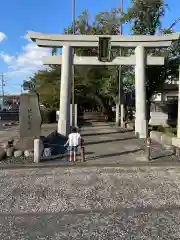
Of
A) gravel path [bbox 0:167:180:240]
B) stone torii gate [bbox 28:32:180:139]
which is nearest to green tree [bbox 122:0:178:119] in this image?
stone torii gate [bbox 28:32:180:139]

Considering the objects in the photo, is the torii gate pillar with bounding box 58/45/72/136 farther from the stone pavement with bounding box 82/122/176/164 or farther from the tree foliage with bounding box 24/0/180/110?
the tree foliage with bounding box 24/0/180/110

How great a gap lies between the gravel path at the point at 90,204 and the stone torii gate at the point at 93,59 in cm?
1008

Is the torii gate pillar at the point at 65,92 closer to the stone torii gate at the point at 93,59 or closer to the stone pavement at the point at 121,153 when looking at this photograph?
the stone torii gate at the point at 93,59

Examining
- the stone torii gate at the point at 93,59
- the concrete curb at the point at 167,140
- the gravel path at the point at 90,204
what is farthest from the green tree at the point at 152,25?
the gravel path at the point at 90,204

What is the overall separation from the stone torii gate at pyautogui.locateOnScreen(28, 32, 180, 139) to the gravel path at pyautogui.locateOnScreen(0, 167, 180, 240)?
1008cm

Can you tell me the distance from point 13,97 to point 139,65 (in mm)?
138302

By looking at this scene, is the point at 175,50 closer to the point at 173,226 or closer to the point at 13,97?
the point at 173,226

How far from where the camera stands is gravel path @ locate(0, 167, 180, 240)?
5.43 metres

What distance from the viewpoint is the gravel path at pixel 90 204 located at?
17.8ft

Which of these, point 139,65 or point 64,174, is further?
point 139,65

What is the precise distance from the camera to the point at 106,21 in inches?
1330

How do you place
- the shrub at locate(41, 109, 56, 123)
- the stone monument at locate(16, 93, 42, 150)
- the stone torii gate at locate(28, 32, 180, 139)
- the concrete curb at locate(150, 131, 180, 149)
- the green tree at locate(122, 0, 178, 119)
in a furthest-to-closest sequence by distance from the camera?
1. the shrub at locate(41, 109, 56, 123)
2. the green tree at locate(122, 0, 178, 119)
3. the stone torii gate at locate(28, 32, 180, 139)
4. the stone monument at locate(16, 93, 42, 150)
5. the concrete curb at locate(150, 131, 180, 149)

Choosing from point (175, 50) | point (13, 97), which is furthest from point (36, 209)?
point (13, 97)

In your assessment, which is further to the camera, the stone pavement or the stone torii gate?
the stone torii gate
